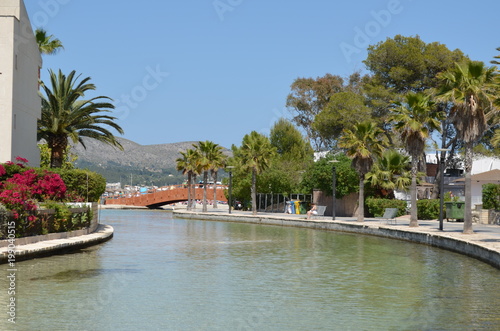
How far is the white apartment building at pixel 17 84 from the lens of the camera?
31.5 metres

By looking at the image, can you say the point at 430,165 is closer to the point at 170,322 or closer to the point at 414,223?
the point at 414,223

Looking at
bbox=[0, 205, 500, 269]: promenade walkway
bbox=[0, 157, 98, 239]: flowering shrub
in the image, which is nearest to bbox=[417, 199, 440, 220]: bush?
bbox=[0, 205, 500, 269]: promenade walkway

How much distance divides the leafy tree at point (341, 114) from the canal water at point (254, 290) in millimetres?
37928

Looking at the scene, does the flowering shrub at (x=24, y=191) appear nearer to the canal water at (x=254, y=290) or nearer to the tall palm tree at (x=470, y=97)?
the canal water at (x=254, y=290)

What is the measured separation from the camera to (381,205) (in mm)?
53688

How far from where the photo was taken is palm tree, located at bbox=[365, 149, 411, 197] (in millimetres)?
53531

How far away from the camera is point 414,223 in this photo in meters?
39.2

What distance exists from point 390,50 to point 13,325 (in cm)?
5642

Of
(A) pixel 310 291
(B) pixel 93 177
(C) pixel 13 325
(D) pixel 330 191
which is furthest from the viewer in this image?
(D) pixel 330 191

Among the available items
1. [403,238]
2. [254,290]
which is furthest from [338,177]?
[254,290]

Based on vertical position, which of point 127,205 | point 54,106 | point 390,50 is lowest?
point 127,205

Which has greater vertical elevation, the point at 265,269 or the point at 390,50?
the point at 390,50

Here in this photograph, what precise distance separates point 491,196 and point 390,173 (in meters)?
11.6

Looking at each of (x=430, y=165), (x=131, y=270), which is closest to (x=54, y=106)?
(x=131, y=270)
